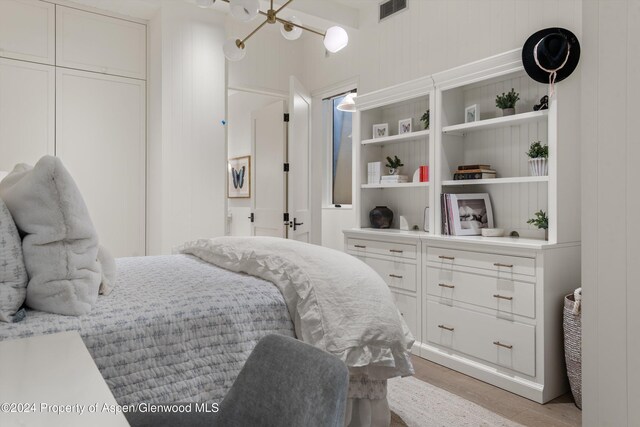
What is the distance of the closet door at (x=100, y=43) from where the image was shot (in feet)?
11.6

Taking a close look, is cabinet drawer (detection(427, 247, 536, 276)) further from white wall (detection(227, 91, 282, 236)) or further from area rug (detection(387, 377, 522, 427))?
white wall (detection(227, 91, 282, 236))

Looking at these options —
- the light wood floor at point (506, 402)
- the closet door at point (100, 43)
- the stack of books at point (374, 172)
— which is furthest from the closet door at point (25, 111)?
the light wood floor at point (506, 402)

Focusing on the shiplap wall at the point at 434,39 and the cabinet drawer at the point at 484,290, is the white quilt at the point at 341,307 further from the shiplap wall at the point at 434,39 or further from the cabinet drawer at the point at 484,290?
the shiplap wall at the point at 434,39

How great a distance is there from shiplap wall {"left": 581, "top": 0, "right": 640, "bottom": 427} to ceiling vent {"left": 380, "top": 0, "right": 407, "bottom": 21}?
2.34m

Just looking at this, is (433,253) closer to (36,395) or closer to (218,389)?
(218,389)

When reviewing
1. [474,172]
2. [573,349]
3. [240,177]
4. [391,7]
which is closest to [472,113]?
[474,172]

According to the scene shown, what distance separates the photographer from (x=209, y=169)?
3.98 meters

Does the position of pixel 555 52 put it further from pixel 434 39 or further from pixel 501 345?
pixel 501 345

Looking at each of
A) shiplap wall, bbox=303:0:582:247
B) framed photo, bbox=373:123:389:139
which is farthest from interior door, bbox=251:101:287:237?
framed photo, bbox=373:123:389:139

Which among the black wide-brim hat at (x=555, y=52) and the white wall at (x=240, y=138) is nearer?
the black wide-brim hat at (x=555, y=52)

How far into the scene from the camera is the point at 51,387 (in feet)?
2.35

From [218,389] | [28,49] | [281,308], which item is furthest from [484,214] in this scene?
[28,49]

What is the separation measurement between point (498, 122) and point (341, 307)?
182 centimetres

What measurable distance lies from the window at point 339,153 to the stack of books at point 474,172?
1621 mm
